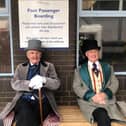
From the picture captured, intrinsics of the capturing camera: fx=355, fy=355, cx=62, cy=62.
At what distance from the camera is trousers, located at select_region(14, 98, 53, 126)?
386 centimetres

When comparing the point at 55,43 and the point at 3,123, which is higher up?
the point at 55,43

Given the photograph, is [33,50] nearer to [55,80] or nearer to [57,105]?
[55,80]

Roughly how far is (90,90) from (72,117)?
39 cm

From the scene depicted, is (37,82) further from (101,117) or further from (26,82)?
(101,117)

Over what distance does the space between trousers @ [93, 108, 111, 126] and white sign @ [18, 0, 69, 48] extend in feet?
3.16

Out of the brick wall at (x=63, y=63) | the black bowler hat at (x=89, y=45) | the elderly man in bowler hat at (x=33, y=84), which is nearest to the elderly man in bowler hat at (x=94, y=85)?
the black bowler hat at (x=89, y=45)

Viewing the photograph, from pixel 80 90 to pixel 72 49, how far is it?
22.0 inches

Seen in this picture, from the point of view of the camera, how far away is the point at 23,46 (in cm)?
444

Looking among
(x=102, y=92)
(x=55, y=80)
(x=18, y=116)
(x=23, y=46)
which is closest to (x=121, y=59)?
(x=102, y=92)

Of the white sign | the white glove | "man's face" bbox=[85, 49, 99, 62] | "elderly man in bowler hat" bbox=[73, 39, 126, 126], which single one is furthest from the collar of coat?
the white glove

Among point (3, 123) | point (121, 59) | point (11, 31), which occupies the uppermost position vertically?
point (11, 31)

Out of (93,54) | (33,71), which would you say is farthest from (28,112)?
(93,54)

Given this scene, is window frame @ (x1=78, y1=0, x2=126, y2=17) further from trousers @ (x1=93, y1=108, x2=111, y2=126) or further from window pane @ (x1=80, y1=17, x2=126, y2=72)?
trousers @ (x1=93, y1=108, x2=111, y2=126)

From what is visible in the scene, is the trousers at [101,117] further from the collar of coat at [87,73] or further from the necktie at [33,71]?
the necktie at [33,71]
